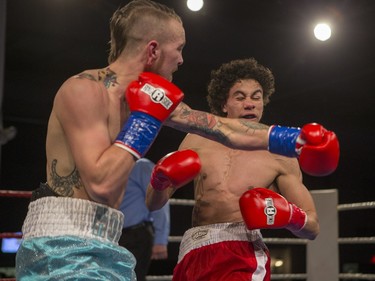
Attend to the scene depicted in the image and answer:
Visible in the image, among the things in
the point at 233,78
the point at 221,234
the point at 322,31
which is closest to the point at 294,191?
the point at 221,234

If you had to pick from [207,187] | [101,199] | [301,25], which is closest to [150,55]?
[101,199]

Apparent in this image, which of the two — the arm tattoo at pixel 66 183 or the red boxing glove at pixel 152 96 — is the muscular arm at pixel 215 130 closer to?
the red boxing glove at pixel 152 96

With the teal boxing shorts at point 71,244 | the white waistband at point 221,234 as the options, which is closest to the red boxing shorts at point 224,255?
the white waistband at point 221,234

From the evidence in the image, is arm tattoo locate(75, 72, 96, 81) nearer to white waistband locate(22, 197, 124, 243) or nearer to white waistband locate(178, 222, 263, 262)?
white waistband locate(22, 197, 124, 243)

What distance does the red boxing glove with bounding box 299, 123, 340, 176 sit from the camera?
1.56 metres

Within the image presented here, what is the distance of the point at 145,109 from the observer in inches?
55.8

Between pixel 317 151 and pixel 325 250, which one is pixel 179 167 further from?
pixel 325 250

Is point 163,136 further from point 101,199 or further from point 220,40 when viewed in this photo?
point 101,199

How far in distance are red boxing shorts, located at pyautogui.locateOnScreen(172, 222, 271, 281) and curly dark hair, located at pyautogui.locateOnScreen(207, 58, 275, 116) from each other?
537mm

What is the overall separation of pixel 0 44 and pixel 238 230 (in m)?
1.54

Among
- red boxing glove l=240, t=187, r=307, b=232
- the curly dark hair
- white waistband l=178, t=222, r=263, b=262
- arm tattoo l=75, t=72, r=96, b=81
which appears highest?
the curly dark hair

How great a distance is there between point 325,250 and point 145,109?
6.22ft

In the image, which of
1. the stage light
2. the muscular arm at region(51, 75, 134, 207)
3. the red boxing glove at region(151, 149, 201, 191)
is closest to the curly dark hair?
the red boxing glove at region(151, 149, 201, 191)

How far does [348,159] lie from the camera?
898 centimetres
